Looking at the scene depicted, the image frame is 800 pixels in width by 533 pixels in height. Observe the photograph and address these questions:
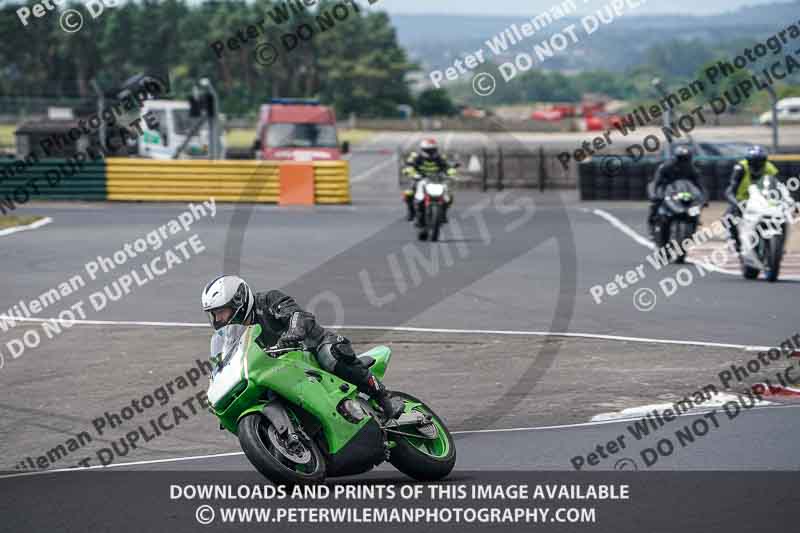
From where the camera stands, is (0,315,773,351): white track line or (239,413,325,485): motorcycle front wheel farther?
(0,315,773,351): white track line

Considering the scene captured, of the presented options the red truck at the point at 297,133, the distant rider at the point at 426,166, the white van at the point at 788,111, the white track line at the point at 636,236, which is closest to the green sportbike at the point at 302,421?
the white track line at the point at 636,236

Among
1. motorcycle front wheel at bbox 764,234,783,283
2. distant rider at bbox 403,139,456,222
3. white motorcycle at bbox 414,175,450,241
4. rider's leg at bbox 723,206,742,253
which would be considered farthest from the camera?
distant rider at bbox 403,139,456,222

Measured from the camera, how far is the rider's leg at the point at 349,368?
7.47 metres

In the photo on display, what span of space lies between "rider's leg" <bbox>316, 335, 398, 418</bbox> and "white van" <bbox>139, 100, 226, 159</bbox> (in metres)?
34.6

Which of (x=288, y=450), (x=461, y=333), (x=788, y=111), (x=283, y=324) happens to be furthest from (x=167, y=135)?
(x=788, y=111)

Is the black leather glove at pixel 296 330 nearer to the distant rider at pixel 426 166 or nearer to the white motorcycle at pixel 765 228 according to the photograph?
the white motorcycle at pixel 765 228

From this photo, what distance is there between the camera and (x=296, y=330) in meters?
7.30

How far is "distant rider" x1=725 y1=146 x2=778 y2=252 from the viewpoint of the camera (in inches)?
690

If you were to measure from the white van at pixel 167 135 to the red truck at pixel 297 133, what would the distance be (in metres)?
4.94

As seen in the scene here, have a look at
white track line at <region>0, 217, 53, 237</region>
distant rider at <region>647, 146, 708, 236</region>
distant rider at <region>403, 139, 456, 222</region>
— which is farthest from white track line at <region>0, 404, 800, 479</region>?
white track line at <region>0, 217, 53, 237</region>

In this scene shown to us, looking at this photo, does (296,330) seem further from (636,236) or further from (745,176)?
(636,236)

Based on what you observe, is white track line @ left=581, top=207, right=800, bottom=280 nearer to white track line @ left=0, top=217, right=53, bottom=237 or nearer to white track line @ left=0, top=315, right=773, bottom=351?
white track line @ left=0, top=315, right=773, bottom=351

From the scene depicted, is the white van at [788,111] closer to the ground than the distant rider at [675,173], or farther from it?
closer to the ground

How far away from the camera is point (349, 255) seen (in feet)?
69.2
